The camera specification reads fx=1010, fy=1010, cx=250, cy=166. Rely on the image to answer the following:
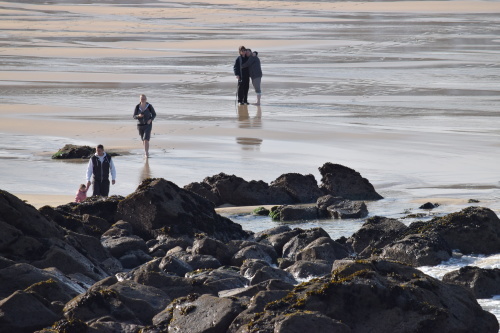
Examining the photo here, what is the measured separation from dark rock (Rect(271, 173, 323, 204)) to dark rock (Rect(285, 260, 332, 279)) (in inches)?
210

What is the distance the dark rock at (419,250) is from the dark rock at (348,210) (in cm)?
296

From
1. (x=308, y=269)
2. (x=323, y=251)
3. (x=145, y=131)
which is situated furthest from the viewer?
(x=145, y=131)

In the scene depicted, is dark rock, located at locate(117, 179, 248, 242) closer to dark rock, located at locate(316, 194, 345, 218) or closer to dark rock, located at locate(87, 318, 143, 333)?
dark rock, located at locate(316, 194, 345, 218)

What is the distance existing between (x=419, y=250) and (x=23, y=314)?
18.4ft

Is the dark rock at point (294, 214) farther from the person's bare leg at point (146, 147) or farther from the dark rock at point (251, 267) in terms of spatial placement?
the person's bare leg at point (146, 147)

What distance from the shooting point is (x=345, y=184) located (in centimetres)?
1816

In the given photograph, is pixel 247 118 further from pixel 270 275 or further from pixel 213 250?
pixel 270 275

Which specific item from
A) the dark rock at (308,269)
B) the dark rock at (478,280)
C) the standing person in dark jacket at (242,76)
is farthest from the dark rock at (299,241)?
the standing person in dark jacket at (242,76)

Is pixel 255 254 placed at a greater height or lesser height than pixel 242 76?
lesser

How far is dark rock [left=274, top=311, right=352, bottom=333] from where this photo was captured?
8070 mm

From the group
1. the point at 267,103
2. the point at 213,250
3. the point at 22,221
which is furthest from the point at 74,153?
the point at 22,221

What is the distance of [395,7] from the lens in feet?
262

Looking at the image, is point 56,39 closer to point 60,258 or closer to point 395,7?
point 395,7

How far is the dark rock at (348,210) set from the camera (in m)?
16.1
